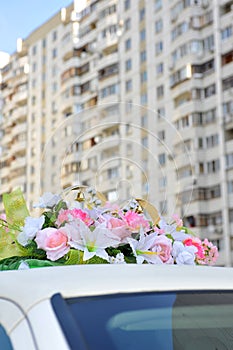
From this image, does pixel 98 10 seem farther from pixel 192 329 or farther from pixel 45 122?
pixel 192 329

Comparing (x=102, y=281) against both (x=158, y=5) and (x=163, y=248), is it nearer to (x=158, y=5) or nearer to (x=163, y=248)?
(x=163, y=248)

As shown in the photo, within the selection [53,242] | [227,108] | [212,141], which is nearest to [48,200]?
[53,242]

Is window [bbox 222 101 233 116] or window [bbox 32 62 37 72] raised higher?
window [bbox 32 62 37 72]

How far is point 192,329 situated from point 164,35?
45069 millimetres

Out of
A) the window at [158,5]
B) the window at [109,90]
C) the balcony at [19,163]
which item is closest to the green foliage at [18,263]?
the window at [158,5]

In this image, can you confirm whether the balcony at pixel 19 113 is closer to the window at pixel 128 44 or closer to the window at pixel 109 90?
the window at pixel 109 90

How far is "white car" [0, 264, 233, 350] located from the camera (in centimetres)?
125

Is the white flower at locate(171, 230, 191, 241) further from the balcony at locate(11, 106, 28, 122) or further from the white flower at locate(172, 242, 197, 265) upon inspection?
the balcony at locate(11, 106, 28, 122)

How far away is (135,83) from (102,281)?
46.3 m

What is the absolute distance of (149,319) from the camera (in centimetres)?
139

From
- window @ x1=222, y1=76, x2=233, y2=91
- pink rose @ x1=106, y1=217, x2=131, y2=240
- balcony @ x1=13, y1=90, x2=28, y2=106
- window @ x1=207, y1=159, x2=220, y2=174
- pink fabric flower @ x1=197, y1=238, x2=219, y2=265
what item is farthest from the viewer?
balcony @ x1=13, y1=90, x2=28, y2=106

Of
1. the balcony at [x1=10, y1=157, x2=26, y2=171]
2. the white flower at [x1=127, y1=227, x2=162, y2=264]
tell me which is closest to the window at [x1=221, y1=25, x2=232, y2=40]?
the balcony at [x1=10, y1=157, x2=26, y2=171]

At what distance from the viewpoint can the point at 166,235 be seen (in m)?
2.35

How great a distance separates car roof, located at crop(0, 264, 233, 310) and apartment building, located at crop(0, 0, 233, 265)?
30368 millimetres
